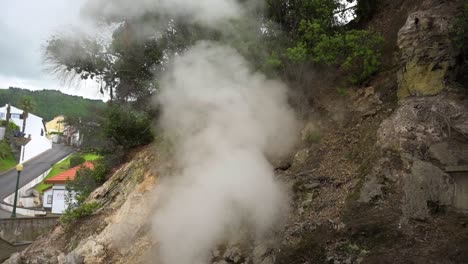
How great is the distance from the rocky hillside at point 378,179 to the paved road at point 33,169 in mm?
19916

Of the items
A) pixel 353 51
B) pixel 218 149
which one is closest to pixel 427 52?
pixel 353 51

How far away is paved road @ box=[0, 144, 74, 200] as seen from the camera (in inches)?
1108

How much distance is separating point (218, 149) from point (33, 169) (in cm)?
3314

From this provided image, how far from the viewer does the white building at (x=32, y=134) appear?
126 feet

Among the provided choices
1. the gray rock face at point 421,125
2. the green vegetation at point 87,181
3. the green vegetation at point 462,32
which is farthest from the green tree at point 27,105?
the green vegetation at point 462,32

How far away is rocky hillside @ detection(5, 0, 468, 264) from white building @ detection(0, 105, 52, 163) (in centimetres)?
3573

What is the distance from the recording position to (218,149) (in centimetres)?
529

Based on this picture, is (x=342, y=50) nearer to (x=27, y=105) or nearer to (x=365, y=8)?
(x=365, y=8)

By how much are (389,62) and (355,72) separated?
459mm

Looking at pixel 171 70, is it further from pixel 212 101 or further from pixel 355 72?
pixel 355 72

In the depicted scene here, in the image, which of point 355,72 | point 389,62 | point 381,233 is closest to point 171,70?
point 355,72

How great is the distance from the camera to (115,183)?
7.30m

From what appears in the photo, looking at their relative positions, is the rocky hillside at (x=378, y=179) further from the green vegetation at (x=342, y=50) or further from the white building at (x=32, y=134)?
the white building at (x=32, y=134)

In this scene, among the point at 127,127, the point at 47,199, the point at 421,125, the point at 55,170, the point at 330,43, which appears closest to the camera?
the point at 421,125
